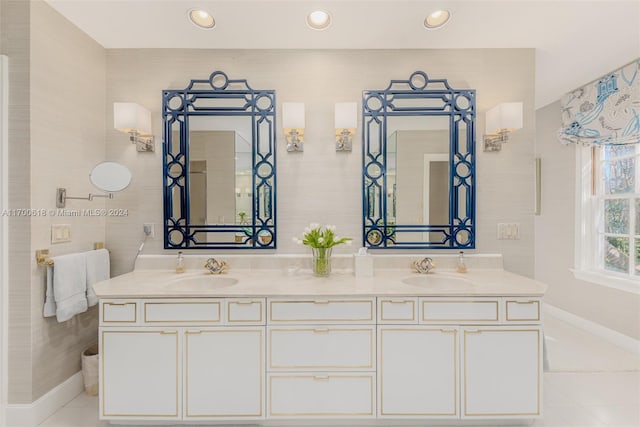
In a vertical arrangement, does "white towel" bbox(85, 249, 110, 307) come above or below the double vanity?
above

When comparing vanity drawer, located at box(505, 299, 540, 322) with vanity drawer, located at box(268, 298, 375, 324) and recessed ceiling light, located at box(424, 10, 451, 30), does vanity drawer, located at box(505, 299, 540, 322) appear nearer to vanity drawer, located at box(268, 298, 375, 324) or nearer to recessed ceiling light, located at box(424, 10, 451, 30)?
vanity drawer, located at box(268, 298, 375, 324)

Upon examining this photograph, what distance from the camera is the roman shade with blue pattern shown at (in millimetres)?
2641

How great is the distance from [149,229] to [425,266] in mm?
2009

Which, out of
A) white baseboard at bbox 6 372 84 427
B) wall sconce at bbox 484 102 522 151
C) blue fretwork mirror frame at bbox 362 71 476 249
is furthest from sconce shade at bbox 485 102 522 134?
white baseboard at bbox 6 372 84 427

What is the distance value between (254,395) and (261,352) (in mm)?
238

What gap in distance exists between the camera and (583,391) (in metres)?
2.23

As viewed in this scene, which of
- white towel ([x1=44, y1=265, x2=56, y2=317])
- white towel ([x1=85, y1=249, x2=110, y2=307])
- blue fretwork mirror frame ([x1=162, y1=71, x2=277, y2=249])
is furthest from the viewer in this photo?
blue fretwork mirror frame ([x1=162, y1=71, x2=277, y2=249])

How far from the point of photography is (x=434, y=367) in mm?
1768

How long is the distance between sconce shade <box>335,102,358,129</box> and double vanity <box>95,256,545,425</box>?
1137mm

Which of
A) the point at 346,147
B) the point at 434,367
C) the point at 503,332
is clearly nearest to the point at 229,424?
the point at 434,367

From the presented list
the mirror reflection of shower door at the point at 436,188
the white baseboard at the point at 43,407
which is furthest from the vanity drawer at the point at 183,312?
the mirror reflection of shower door at the point at 436,188

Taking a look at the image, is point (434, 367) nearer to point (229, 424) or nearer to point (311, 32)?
point (229, 424)

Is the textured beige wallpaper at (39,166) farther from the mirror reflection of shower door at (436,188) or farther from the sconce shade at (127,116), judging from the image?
the mirror reflection of shower door at (436,188)

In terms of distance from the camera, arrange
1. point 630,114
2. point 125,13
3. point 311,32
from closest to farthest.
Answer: point 125,13 → point 311,32 → point 630,114
